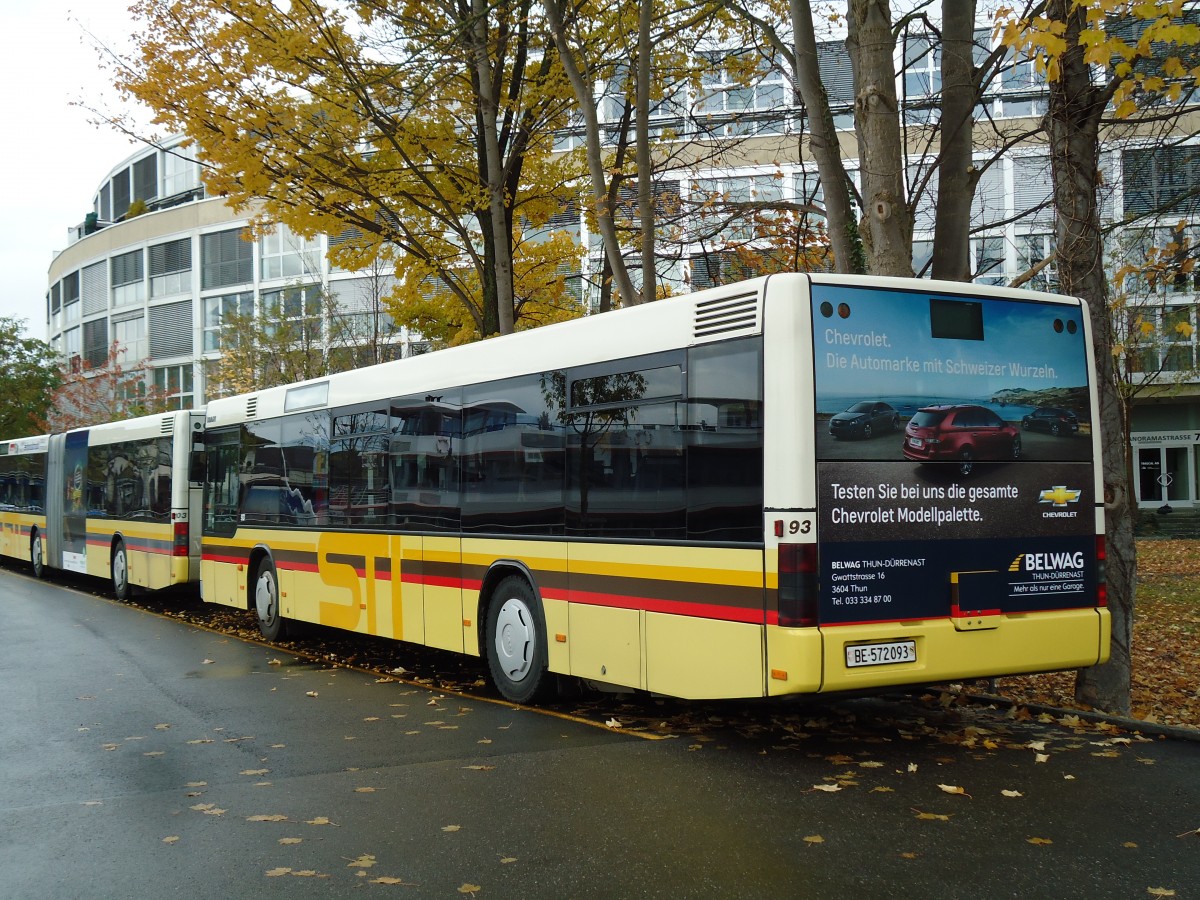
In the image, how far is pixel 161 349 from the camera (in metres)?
62.4

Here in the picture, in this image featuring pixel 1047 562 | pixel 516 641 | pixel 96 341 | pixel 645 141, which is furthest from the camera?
pixel 96 341

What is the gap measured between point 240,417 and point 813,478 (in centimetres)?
1054

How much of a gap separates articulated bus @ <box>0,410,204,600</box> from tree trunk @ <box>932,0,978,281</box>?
11.5 metres

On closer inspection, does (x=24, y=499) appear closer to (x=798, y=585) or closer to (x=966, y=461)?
(x=798, y=585)

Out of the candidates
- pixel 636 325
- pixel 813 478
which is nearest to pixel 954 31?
pixel 636 325

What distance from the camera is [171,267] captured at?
202 ft

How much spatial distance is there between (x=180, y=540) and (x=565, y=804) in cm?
1347

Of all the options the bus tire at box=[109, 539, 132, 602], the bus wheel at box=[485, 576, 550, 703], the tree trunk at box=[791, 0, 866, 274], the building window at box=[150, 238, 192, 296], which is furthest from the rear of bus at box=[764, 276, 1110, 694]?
the building window at box=[150, 238, 192, 296]

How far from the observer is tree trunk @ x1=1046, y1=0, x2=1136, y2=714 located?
9.16 meters

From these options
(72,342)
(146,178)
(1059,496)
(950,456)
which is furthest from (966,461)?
(72,342)

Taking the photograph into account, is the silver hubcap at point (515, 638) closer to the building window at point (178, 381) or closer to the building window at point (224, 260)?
the building window at point (224, 260)

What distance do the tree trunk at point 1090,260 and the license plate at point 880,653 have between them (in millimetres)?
2452

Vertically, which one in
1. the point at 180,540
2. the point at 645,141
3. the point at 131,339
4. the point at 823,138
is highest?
the point at 131,339

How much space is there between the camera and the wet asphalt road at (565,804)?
5426 mm
